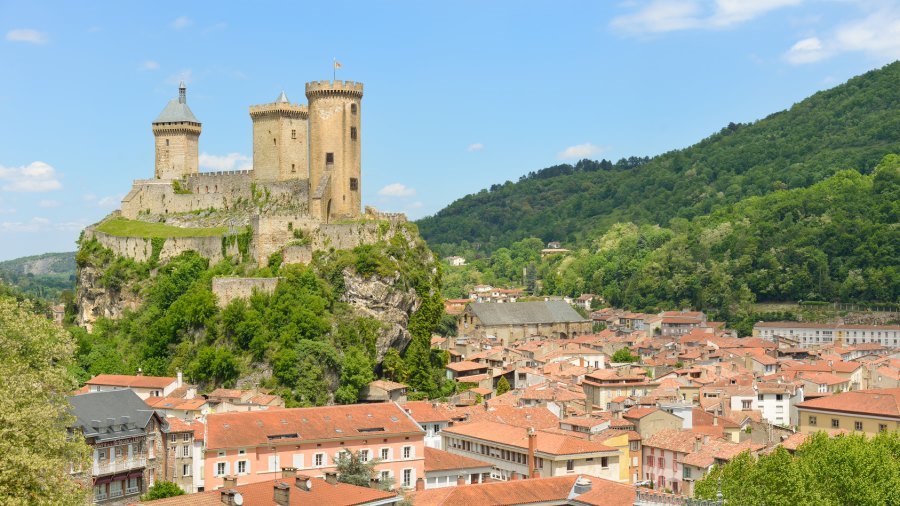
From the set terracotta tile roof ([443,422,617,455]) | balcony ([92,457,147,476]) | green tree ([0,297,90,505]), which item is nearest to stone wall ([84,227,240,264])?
terracotta tile roof ([443,422,617,455])

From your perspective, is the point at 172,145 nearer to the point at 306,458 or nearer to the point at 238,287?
the point at 238,287

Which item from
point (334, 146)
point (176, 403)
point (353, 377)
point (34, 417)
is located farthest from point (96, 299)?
point (34, 417)

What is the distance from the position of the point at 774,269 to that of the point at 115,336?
277 ft

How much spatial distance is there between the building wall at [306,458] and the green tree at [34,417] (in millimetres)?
16164

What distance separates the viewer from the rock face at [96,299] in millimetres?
79875

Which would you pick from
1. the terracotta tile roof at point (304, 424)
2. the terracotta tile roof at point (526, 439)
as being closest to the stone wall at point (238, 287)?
the terracotta tile roof at point (304, 424)

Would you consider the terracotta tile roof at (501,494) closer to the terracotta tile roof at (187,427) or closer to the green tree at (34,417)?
the terracotta tile roof at (187,427)

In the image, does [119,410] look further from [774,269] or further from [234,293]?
[774,269]

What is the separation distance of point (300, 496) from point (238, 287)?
1295 inches

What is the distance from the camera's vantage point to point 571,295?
166375 mm

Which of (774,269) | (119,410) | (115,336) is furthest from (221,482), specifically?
(774,269)

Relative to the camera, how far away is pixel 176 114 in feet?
287

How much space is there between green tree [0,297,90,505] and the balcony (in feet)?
39.8

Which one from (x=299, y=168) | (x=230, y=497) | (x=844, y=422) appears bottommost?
(x=844, y=422)
